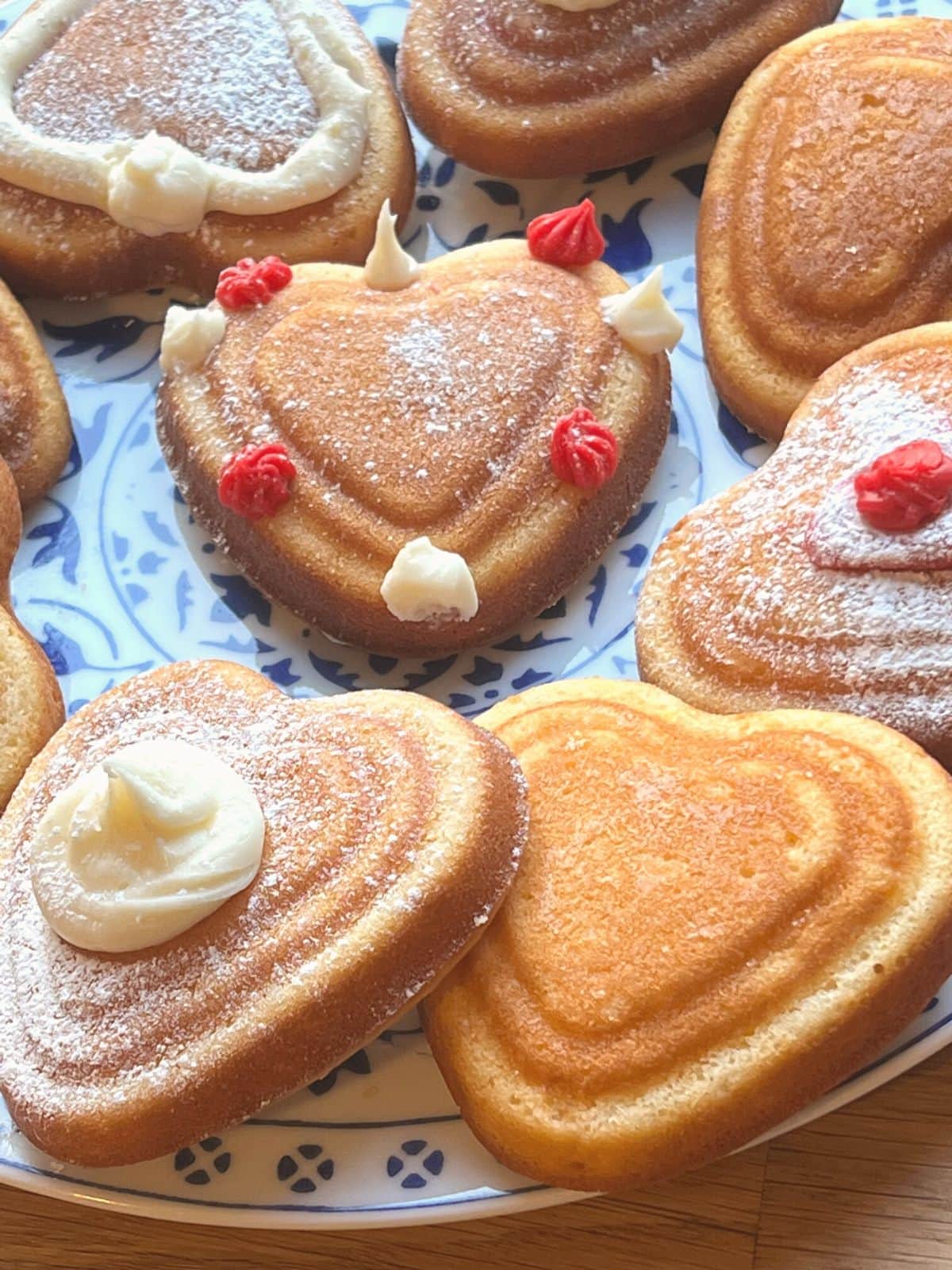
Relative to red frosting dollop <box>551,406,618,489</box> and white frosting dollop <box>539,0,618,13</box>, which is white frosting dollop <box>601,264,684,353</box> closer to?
red frosting dollop <box>551,406,618,489</box>

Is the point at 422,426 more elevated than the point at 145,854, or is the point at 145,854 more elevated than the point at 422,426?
the point at 422,426

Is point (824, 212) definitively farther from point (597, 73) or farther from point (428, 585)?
point (428, 585)

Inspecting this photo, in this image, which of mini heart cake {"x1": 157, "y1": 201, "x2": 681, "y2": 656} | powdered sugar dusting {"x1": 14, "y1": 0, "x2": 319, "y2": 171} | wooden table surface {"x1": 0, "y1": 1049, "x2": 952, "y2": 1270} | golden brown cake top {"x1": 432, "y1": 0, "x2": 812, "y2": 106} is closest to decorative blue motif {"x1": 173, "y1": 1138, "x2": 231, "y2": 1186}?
wooden table surface {"x1": 0, "y1": 1049, "x2": 952, "y2": 1270}

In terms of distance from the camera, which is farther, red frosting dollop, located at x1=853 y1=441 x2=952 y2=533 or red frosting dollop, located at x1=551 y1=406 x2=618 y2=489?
red frosting dollop, located at x1=551 y1=406 x2=618 y2=489

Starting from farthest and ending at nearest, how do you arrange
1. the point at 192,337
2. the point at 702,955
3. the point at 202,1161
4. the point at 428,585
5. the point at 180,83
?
the point at 180,83 → the point at 192,337 → the point at 428,585 → the point at 202,1161 → the point at 702,955

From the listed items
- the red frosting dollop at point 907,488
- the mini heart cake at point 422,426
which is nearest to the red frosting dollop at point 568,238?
the mini heart cake at point 422,426

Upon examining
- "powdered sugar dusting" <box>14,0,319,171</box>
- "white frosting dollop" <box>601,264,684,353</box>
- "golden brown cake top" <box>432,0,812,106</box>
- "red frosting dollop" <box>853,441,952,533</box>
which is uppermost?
"golden brown cake top" <box>432,0,812,106</box>

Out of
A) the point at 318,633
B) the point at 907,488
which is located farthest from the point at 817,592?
the point at 318,633

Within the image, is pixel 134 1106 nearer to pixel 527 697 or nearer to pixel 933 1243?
pixel 527 697

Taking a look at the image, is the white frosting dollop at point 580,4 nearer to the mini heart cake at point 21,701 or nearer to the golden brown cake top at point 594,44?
the golden brown cake top at point 594,44
